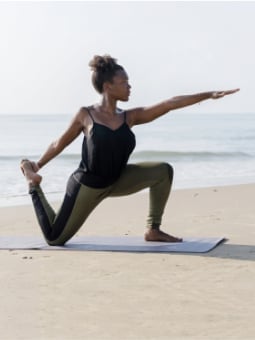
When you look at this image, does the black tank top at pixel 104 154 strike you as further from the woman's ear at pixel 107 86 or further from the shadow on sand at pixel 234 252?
the shadow on sand at pixel 234 252

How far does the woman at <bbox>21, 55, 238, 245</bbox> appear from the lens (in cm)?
586

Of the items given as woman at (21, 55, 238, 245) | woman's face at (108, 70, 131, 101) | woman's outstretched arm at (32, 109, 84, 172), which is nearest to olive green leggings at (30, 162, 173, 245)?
woman at (21, 55, 238, 245)

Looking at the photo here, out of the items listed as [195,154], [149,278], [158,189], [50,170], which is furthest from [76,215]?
[195,154]

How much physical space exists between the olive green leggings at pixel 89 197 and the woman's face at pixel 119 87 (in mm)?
544

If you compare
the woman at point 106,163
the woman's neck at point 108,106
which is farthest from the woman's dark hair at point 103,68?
the woman's neck at point 108,106

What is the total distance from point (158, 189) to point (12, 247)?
3.83ft

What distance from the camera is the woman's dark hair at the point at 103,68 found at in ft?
19.3

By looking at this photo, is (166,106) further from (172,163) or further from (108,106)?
(172,163)

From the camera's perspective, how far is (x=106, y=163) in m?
5.89

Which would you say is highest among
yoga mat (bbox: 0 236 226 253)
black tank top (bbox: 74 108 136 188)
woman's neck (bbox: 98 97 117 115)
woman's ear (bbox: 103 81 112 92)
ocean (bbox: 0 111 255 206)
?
woman's ear (bbox: 103 81 112 92)

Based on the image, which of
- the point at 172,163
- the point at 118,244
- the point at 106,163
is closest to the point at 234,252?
the point at 118,244

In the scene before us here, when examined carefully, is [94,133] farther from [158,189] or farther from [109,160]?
[158,189]

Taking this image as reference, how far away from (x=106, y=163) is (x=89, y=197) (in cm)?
31

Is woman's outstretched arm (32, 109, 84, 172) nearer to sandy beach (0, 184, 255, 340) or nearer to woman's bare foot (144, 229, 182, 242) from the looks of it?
sandy beach (0, 184, 255, 340)
